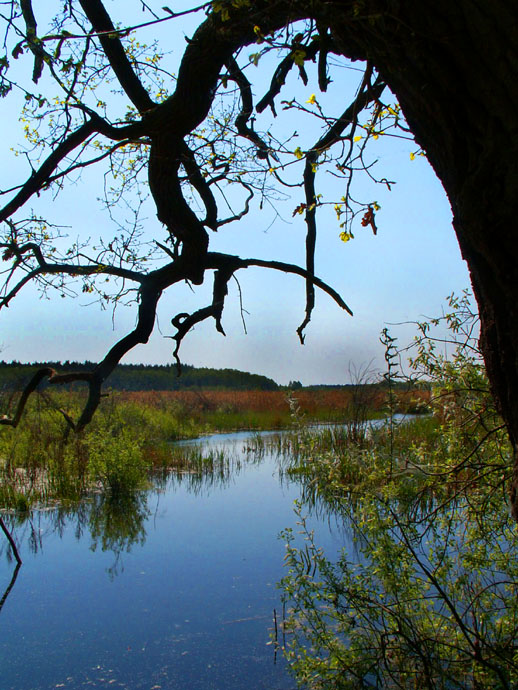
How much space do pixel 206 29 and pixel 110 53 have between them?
0.65m

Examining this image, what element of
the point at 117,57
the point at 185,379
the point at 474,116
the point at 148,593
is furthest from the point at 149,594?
the point at 185,379

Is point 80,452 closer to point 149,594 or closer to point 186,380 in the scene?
point 149,594

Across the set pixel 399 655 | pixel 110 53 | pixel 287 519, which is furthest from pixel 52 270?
pixel 287 519

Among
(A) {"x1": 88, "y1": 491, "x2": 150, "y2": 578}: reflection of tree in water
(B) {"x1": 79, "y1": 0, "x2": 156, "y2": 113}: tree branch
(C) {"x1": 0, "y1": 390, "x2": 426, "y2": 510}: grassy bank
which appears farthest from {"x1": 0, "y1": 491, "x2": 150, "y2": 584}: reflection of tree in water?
(B) {"x1": 79, "y1": 0, "x2": 156, "y2": 113}: tree branch

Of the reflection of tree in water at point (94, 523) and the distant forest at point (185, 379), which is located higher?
the distant forest at point (185, 379)

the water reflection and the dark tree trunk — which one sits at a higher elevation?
the dark tree trunk

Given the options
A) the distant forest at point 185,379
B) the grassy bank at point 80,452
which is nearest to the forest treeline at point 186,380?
the distant forest at point 185,379

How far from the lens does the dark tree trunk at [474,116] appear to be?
4.71 feet

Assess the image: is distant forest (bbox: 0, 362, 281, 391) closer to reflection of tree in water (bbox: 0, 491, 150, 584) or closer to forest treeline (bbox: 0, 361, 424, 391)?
forest treeline (bbox: 0, 361, 424, 391)

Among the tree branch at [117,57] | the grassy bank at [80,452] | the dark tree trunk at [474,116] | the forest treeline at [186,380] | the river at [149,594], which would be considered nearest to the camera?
the dark tree trunk at [474,116]

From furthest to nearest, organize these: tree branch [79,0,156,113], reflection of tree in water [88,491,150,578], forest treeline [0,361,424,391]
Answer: forest treeline [0,361,424,391]
reflection of tree in water [88,491,150,578]
tree branch [79,0,156,113]

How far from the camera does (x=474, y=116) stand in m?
1.48

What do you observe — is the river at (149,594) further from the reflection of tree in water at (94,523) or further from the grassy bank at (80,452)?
the grassy bank at (80,452)

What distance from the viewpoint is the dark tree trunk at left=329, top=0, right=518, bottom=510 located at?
144cm
